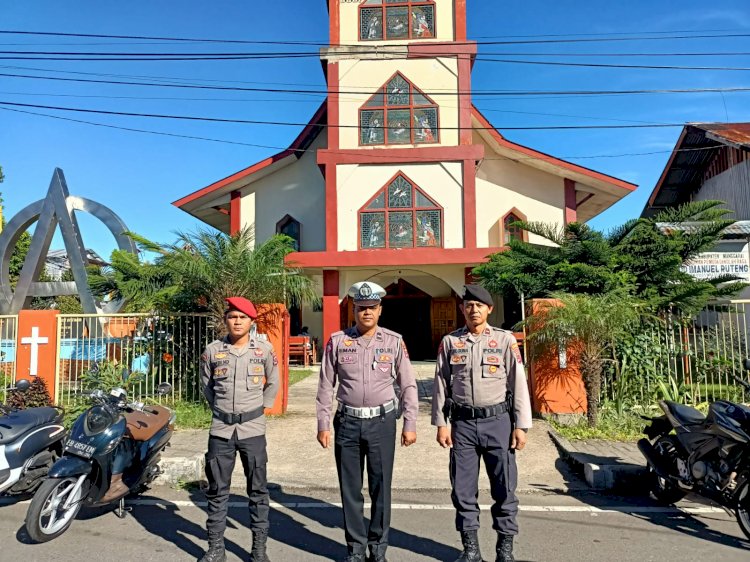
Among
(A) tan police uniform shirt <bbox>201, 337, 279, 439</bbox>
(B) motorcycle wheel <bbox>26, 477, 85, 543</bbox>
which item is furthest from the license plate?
(A) tan police uniform shirt <bbox>201, 337, 279, 439</bbox>

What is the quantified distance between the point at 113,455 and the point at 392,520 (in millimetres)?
2219

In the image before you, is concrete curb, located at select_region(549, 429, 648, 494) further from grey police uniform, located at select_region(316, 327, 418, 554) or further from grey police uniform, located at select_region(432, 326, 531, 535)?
grey police uniform, located at select_region(316, 327, 418, 554)

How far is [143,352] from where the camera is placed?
27.1 feet

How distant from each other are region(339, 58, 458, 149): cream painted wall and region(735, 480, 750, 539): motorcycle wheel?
12287 mm

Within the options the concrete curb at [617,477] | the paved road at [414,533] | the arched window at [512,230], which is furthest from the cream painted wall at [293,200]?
the paved road at [414,533]

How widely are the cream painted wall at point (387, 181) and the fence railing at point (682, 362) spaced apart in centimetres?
752

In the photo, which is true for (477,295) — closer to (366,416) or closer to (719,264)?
(366,416)

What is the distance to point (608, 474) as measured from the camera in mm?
4980

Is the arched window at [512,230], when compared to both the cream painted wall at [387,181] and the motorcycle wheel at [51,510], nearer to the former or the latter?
the cream painted wall at [387,181]

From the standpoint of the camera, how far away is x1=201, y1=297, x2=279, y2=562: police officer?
11.3 ft

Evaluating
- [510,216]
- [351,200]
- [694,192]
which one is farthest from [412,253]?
[694,192]

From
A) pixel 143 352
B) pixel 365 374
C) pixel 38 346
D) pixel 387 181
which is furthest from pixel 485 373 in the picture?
pixel 387 181

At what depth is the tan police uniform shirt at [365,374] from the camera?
11.4ft

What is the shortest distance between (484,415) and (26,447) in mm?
3785
